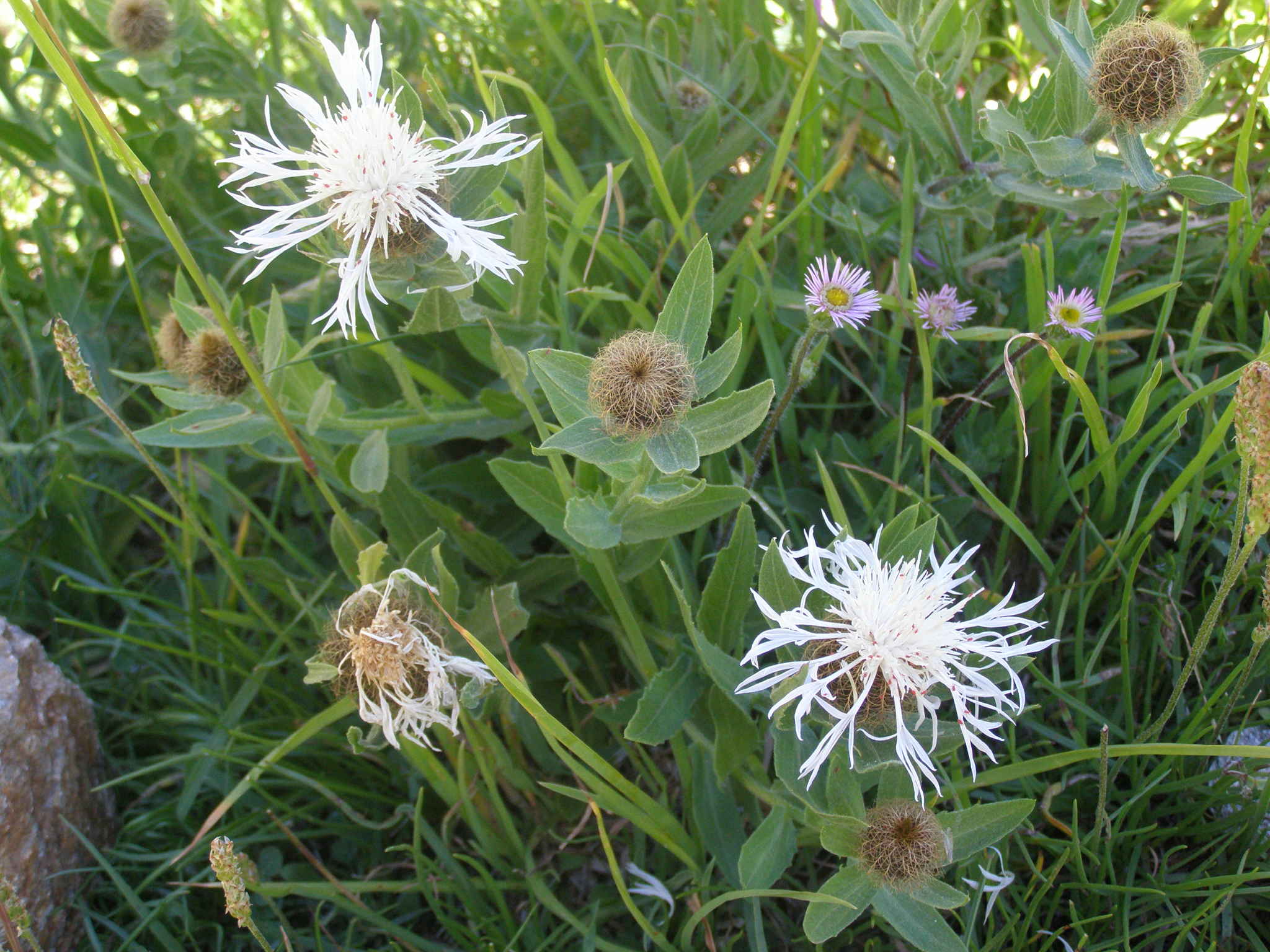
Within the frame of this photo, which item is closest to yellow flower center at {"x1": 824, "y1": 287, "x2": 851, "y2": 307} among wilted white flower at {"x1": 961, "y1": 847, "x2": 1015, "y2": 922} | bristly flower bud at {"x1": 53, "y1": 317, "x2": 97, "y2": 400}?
wilted white flower at {"x1": 961, "y1": 847, "x2": 1015, "y2": 922}

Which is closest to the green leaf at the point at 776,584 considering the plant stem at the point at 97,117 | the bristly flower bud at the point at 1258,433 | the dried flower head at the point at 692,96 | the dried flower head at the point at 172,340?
the bristly flower bud at the point at 1258,433

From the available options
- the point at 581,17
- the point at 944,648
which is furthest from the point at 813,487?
the point at 581,17

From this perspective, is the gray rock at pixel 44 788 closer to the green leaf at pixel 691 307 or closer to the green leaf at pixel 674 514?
the green leaf at pixel 674 514

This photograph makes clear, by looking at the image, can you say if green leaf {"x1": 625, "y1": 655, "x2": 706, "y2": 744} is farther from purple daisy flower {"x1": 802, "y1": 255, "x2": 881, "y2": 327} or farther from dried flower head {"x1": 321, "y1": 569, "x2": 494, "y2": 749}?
purple daisy flower {"x1": 802, "y1": 255, "x2": 881, "y2": 327}

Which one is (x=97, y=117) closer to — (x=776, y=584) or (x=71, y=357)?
(x=71, y=357)

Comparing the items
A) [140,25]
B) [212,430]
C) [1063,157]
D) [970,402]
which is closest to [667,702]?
[970,402]

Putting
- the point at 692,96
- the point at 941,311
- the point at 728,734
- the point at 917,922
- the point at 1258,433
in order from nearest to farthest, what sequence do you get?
the point at 1258,433
the point at 917,922
the point at 728,734
the point at 941,311
the point at 692,96
